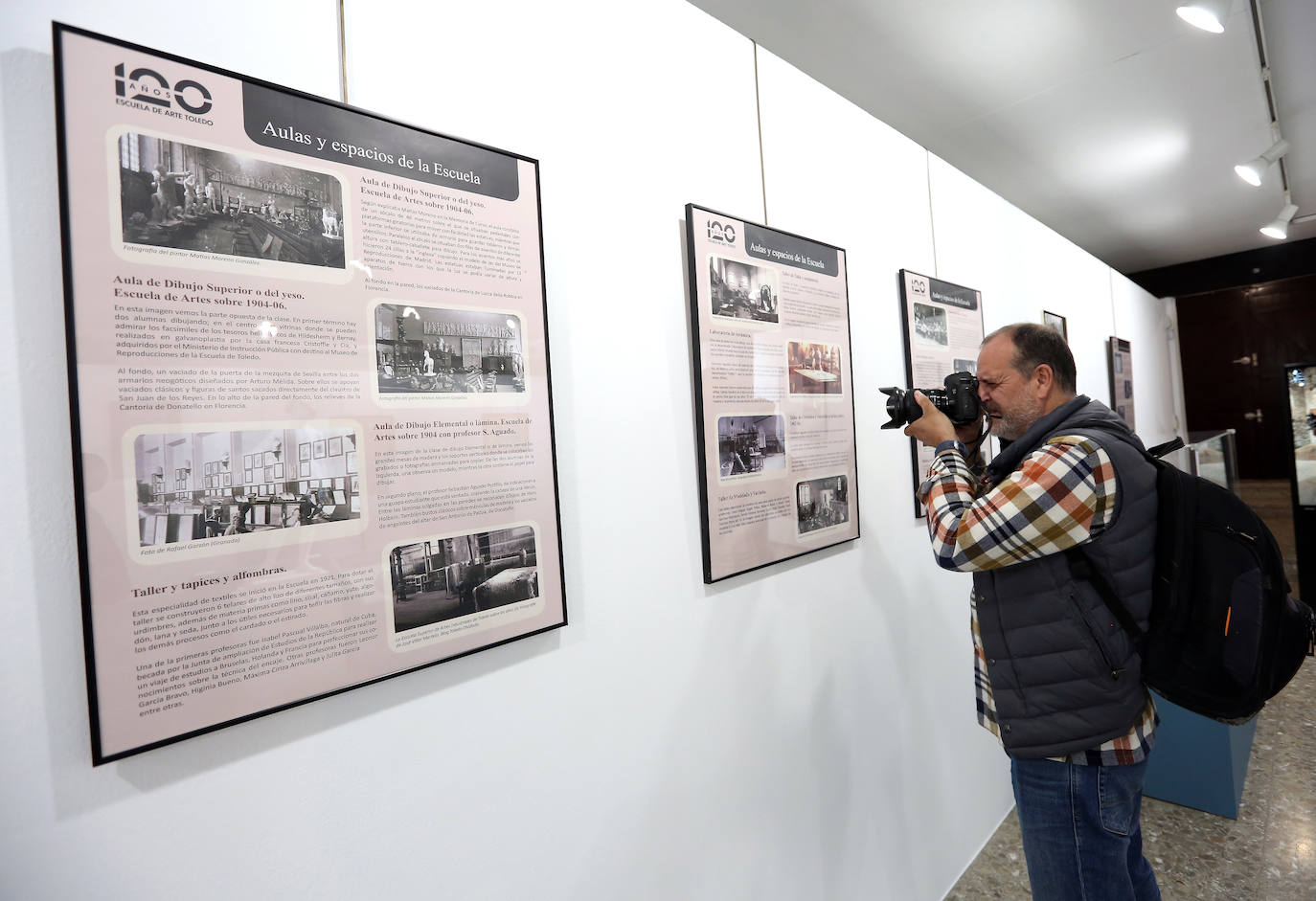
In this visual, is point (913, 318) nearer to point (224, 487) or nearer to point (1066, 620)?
point (1066, 620)

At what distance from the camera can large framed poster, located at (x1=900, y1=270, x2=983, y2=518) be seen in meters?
2.34

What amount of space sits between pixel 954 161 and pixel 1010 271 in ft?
4.86

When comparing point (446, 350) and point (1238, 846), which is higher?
point (446, 350)

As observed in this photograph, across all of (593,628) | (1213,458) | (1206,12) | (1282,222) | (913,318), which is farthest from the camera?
(1282,222)

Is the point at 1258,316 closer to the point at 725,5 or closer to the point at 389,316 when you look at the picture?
the point at 725,5

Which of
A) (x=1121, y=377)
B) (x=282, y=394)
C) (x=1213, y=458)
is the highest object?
(x=1121, y=377)

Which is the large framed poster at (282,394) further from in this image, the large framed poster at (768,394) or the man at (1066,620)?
the man at (1066,620)

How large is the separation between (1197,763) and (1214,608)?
2.13 m

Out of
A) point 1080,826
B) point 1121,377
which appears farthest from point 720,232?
point 1121,377

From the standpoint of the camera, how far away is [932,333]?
8.06 ft

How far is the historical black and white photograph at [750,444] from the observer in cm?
159

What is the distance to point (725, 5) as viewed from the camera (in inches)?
98.8

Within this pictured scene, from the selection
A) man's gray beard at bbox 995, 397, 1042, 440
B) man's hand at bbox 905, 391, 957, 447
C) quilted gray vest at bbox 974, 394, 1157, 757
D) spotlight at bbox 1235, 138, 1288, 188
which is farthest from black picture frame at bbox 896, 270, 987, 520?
spotlight at bbox 1235, 138, 1288, 188

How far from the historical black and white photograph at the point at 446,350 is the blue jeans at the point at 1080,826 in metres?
1.48
